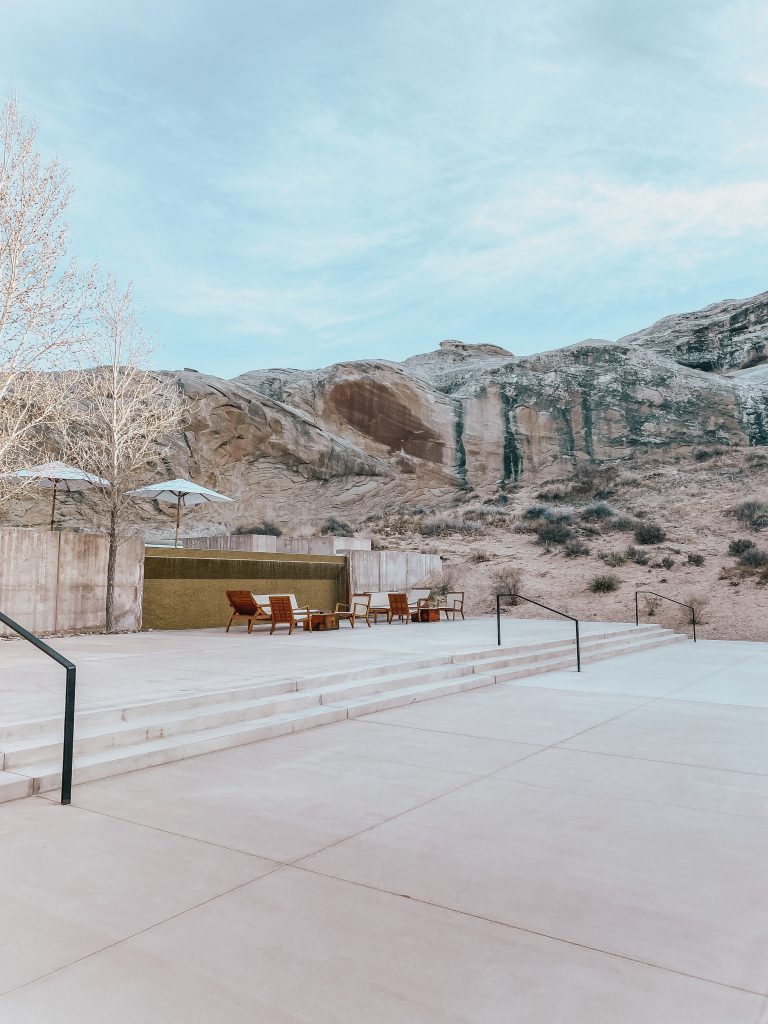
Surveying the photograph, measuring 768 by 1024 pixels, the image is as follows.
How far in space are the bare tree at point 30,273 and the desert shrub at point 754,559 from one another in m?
20.3

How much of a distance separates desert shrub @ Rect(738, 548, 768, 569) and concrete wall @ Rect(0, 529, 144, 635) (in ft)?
60.3

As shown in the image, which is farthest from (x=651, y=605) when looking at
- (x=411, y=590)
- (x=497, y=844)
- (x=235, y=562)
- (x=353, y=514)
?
(x=353, y=514)

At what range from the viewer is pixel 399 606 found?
17.0 metres

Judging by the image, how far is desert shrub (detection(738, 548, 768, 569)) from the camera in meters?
22.5

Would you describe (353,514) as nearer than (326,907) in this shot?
No

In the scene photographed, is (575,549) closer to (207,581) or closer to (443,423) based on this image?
(207,581)

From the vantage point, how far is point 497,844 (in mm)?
3543

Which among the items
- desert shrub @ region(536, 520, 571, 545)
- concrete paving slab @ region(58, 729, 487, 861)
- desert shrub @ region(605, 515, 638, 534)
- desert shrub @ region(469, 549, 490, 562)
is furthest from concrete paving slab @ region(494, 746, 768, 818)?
desert shrub @ region(605, 515, 638, 534)

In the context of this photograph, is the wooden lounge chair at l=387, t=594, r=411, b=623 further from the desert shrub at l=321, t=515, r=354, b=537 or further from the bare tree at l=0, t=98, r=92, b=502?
the desert shrub at l=321, t=515, r=354, b=537

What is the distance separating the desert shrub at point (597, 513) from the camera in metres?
31.9

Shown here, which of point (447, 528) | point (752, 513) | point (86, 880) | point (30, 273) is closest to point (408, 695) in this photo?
point (86, 880)

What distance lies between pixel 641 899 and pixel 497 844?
0.77 m

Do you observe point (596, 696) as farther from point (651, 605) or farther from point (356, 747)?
point (651, 605)

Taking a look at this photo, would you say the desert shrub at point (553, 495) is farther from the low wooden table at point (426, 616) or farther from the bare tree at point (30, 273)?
the bare tree at point (30, 273)
